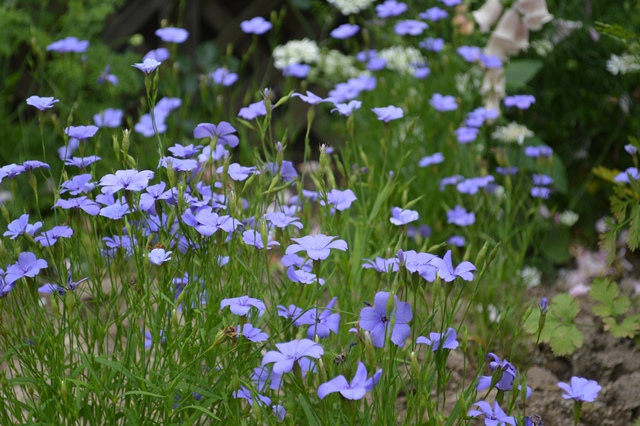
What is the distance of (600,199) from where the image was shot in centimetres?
324

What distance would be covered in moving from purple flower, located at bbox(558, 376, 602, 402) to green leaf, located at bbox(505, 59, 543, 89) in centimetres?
173

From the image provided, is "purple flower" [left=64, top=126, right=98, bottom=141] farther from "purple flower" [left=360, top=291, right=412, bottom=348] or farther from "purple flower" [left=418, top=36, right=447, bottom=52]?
"purple flower" [left=418, top=36, right=447, bottom=52]

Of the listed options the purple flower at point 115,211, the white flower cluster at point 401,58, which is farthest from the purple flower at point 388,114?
the white flower cluster at point 401,58

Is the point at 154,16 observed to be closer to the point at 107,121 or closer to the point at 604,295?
the point at 107,121

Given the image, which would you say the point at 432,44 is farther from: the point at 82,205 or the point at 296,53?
the point at 82,205

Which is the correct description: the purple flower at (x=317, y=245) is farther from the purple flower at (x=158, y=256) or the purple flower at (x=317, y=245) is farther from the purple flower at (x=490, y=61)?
the purple flower at (x=490, y=61)

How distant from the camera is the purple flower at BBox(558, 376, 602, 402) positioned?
4.54 feet

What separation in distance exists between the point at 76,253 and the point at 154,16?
2.95 meters

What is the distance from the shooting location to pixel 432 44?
2992mm

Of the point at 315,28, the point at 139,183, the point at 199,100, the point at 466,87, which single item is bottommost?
the point at 199,100

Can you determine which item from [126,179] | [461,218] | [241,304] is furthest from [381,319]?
[461,218]

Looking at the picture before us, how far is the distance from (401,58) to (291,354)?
7.07 ft

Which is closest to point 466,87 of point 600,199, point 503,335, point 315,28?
point 600,199

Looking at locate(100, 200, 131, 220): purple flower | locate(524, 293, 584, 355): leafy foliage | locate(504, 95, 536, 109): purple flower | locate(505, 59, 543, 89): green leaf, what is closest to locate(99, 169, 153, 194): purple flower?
locate(100, 200, 131, 220): purple flower
